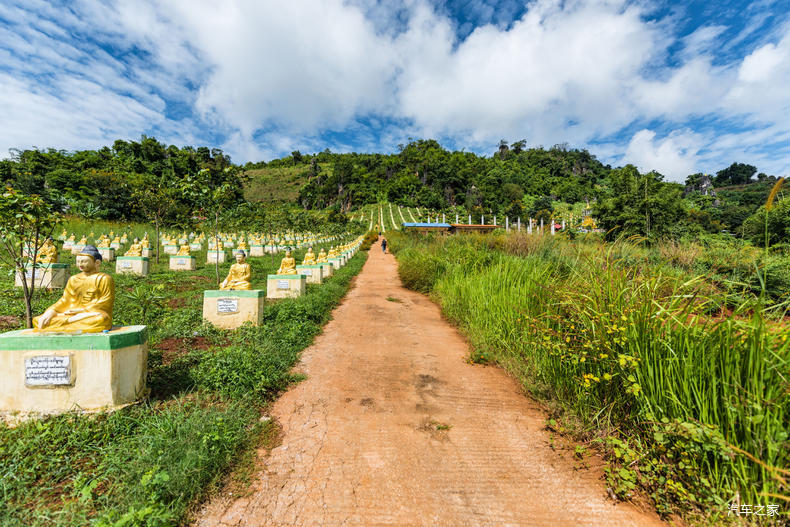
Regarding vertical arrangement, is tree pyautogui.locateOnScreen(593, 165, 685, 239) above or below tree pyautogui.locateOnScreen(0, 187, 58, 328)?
above

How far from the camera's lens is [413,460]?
259cm

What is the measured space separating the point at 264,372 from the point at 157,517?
6.74 feet

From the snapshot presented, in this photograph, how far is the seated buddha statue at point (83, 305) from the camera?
296cm

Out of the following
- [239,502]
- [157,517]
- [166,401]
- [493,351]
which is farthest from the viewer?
[493,351]

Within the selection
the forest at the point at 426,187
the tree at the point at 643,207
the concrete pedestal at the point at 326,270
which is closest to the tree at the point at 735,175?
the forest at the point at 426,187

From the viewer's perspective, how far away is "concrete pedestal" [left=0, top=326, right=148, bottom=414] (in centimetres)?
274

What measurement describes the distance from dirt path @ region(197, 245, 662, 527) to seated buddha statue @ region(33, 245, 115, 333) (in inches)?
78.3

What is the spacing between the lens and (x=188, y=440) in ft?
7.96

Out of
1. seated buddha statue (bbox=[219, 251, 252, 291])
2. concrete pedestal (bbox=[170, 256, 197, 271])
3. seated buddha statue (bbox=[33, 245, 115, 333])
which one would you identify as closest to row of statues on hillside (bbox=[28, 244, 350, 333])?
seated buddha statue (bbox=[33, 245, 115, 333])

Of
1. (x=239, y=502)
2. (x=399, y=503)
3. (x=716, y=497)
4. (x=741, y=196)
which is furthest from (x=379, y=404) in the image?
(x=741, y=196)

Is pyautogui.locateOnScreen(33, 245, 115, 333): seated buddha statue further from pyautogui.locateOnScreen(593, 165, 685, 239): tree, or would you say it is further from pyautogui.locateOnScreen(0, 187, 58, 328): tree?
pyautogui.locateOnScreen(593, 165, 685, 239): tree

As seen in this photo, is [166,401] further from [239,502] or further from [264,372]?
[239,502]

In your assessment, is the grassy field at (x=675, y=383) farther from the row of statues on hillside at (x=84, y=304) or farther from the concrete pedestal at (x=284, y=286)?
the concrete pedestal at (x=284, y=286)

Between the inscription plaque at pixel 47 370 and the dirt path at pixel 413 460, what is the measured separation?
1876 millimetres
